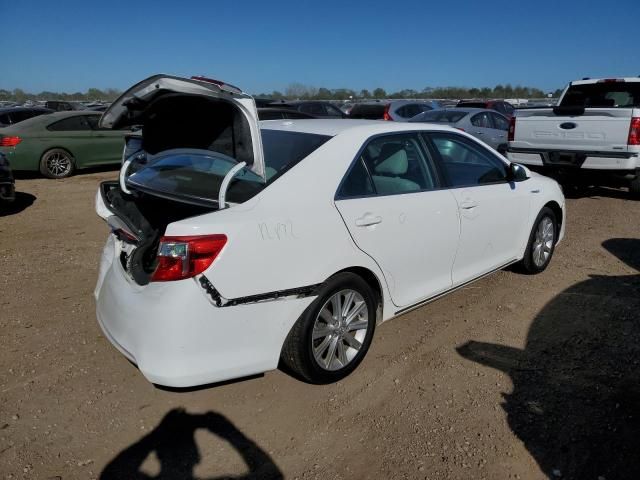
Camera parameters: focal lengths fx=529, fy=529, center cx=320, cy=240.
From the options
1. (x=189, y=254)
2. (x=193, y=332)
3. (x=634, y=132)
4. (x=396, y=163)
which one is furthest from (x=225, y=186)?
(x=634, y=132)

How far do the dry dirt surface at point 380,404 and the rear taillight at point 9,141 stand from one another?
710cm

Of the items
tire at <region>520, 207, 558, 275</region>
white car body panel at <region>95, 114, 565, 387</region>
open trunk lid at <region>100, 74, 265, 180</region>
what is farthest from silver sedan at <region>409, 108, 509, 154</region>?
open trunk lid at <region>100, 74, 265, 180</region>

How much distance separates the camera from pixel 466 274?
4016mm

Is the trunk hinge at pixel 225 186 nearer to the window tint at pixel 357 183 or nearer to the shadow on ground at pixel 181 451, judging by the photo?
the window tint at pixel 357 183

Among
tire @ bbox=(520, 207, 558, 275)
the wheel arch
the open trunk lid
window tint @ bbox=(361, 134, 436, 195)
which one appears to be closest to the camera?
the open trunk lid

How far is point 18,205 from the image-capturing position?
8484mm

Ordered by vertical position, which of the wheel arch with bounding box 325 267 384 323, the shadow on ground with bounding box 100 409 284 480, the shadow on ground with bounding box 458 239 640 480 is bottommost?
the shadow on ground with bounding box 458 239 640 480

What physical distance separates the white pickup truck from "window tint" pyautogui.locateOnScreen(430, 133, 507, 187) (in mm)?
4147

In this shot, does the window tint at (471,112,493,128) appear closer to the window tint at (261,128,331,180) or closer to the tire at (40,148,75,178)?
the tire at (40,148,75,178)

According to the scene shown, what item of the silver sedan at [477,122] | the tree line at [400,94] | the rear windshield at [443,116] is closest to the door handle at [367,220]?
the silver sedan at [477,122]

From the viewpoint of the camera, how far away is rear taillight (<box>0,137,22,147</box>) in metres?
10.4

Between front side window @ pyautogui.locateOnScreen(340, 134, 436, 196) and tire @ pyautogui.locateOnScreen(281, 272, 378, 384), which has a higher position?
front side window @ pyautogui.locateOnScreen(340, 134, 436, 196)

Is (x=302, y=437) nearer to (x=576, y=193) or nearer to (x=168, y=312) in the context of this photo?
(x=168, y=312)

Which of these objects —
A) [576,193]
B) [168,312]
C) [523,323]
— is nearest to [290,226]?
[168,312]
